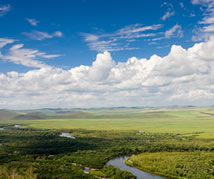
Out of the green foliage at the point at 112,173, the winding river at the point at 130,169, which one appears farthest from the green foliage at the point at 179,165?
the green foliage at the point at 112,173

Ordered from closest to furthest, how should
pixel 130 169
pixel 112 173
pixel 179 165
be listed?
pixel 112 173
pixel 179 165
pixel 130 169

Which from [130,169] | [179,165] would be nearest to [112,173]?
[130,169]

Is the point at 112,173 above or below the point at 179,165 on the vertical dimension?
below

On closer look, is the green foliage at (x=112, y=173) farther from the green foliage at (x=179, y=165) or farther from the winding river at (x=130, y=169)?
the green foliage at (x=179, y=165)

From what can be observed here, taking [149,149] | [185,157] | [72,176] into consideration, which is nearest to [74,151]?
[149,149]

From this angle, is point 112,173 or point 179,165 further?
point 179,165

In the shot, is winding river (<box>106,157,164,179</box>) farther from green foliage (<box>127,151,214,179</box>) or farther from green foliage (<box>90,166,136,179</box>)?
green foliage (<box>90,166,136,179</box>)

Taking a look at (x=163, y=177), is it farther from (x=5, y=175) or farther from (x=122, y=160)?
(x=5, y=175)

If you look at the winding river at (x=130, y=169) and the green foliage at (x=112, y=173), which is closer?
the green foliage at (x=112, y=173)

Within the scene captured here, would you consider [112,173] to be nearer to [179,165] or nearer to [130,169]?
[130,169]

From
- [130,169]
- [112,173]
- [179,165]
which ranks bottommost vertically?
[130,169]

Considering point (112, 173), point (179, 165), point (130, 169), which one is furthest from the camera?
point (130, 169)
